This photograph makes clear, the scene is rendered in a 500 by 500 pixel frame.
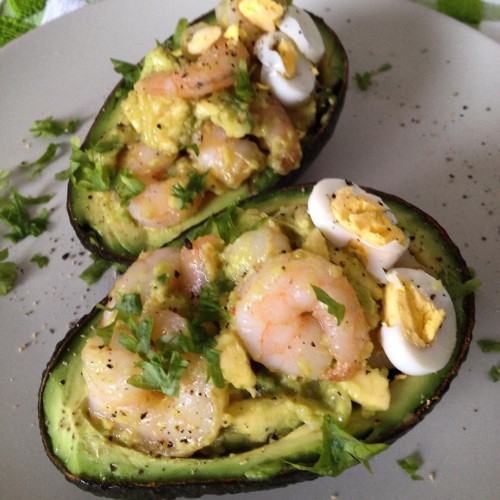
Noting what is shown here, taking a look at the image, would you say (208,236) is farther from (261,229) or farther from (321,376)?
(321,376)

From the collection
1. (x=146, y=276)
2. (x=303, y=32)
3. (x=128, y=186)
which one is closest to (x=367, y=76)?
(x=303, y=32)

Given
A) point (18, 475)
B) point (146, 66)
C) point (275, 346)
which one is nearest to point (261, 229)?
point (275, 346)

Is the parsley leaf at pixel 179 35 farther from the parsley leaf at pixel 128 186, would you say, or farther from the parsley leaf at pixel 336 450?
the parsley leaf at pixel 336 450

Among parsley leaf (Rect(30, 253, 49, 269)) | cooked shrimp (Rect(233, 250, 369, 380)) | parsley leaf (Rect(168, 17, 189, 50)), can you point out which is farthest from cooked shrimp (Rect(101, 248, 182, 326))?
parsley leaf (Rect(168, 17, 189, 50))

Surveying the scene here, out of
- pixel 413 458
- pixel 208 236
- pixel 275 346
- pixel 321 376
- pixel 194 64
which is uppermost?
pixel 194 64

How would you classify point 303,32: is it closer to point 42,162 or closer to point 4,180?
point 42,162
